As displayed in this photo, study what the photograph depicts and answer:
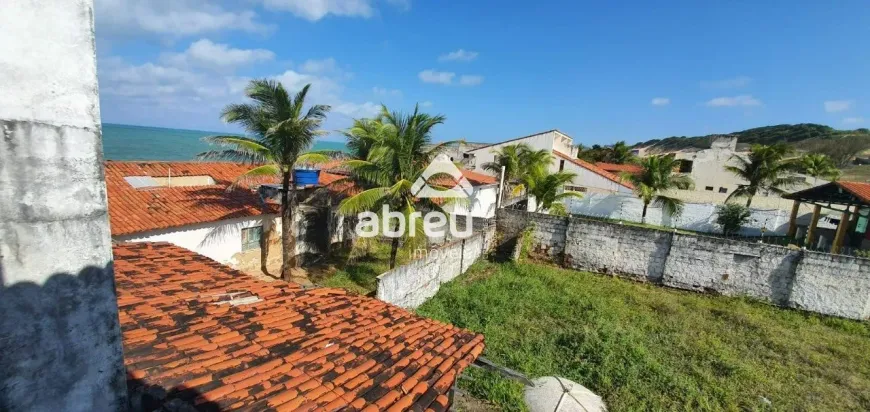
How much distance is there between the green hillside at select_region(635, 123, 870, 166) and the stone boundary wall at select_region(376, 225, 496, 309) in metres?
57.4

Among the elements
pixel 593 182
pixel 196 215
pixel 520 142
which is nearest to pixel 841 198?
pixel 593 182

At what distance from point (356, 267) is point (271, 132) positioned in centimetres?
599

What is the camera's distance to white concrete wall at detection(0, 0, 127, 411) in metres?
1.48

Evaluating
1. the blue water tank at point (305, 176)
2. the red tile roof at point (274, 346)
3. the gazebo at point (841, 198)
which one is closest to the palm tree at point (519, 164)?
the gazebo at point (841, 198)

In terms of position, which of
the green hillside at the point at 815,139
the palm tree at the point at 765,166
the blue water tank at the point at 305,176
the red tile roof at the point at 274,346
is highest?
the green hillside at the point at 815,139

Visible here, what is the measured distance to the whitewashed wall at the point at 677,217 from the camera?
74.0 ft

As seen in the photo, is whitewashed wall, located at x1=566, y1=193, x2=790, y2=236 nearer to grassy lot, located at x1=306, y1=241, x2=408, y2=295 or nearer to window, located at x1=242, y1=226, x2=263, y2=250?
grassy lot, located at x1=306, y1=241, x2=408, y2=295

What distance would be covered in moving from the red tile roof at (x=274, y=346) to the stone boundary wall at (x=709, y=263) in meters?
10.8

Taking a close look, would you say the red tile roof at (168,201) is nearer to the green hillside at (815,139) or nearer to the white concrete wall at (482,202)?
the white concrete wall at (482,202)

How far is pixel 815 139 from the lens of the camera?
206 feet

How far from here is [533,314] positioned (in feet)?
33.7

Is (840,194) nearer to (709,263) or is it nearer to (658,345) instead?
(709,263)

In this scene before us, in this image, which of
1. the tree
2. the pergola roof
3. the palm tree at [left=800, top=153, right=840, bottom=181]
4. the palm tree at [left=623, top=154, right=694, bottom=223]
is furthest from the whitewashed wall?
the palm tree at [left=800, top=153, right=840, bottom=181]

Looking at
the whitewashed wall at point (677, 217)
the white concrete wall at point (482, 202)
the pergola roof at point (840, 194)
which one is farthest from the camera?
the whitewashed wall at point (677, 217)
